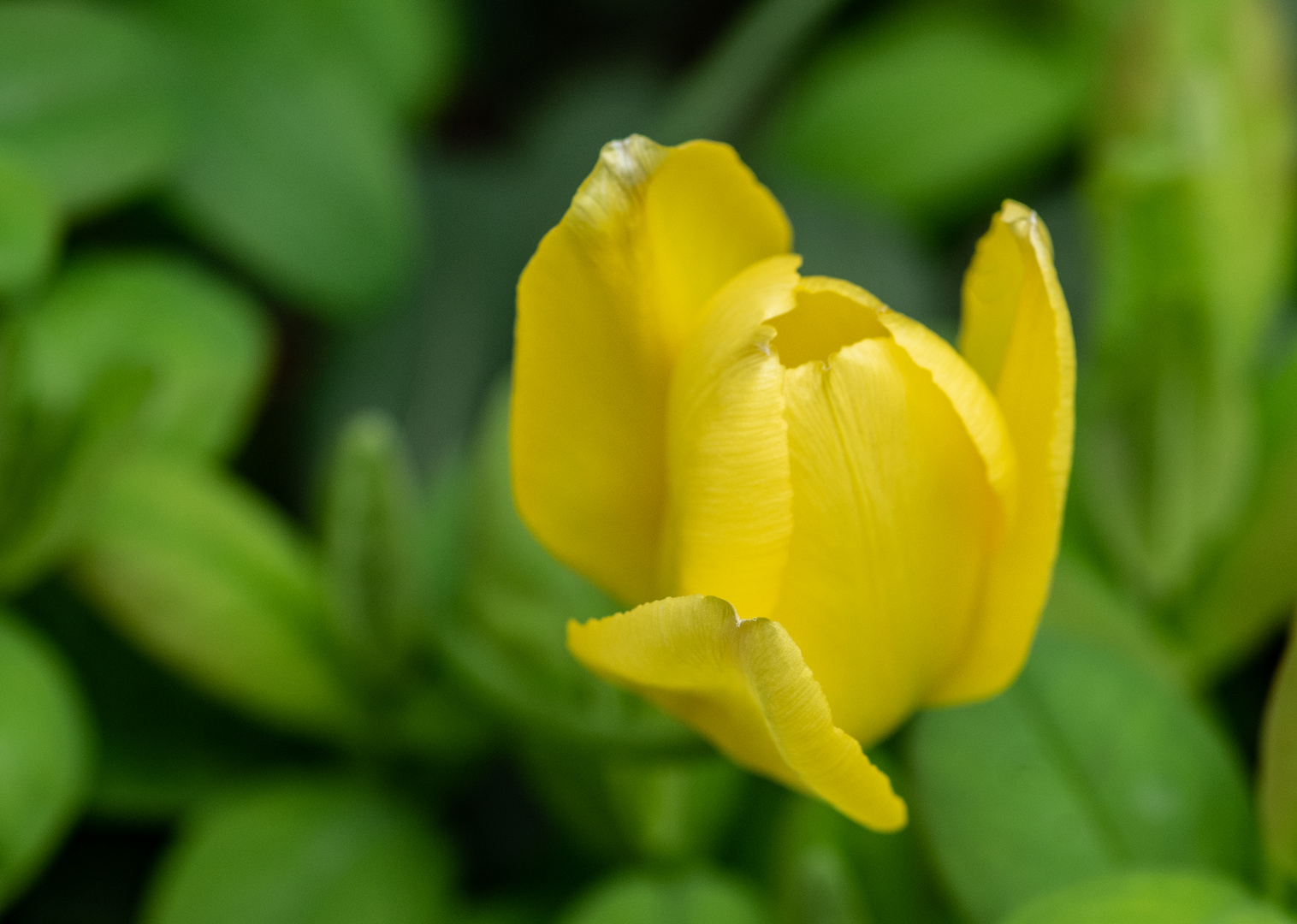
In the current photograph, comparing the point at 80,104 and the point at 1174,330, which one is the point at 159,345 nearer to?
the point at 80,104

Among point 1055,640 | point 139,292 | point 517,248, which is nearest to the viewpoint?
point 1055,640

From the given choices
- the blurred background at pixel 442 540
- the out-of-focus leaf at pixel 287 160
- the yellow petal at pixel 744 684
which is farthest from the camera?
the out-of-focus leaf at pixel 287 160

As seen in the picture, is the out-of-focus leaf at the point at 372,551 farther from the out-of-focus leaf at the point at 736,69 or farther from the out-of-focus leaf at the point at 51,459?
the out-of-focus leaf at the point at 736,69

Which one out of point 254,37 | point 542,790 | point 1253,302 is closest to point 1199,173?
point 1253,302

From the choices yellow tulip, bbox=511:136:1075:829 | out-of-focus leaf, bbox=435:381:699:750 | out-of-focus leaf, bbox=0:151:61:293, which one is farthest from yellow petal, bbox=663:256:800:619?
out-of-focus leaf, bbox=0:151:61:293

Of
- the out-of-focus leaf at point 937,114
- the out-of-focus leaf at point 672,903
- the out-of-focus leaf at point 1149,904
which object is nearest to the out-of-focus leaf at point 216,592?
the out-of-focus leaf at point 672,903

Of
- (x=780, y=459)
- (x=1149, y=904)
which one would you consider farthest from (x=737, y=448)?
(x=1149, y=904)

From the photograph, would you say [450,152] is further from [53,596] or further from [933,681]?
[933,681]
